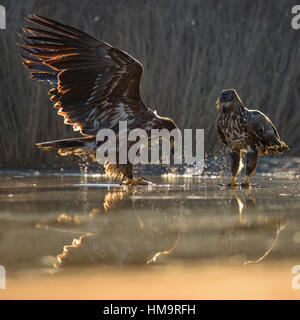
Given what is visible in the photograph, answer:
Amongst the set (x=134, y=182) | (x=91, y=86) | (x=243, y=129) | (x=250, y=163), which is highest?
(x=91, y=86)

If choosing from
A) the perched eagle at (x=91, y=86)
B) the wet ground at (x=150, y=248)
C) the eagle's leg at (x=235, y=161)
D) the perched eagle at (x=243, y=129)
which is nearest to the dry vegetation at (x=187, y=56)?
the eagle's leg at (x=235, y=161)

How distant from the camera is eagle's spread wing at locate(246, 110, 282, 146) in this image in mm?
6512

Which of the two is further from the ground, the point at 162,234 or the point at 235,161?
the point at 235,161

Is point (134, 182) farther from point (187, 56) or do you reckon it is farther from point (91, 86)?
point (187, 56)

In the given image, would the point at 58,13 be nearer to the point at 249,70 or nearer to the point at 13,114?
the point at 13,114

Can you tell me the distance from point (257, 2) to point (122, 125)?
675 centimetres

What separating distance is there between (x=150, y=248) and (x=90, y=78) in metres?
3.63

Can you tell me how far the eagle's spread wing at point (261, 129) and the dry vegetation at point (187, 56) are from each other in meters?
4.16

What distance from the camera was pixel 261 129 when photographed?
6535mm

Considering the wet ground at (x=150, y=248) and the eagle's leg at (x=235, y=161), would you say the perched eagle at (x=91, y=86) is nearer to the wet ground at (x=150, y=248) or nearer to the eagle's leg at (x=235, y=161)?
the eagle's leg at (x=235, y=161)

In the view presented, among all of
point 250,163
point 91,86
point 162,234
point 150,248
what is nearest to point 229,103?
point 250,163

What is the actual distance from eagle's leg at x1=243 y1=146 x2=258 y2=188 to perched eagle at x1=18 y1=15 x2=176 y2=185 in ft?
3.12
